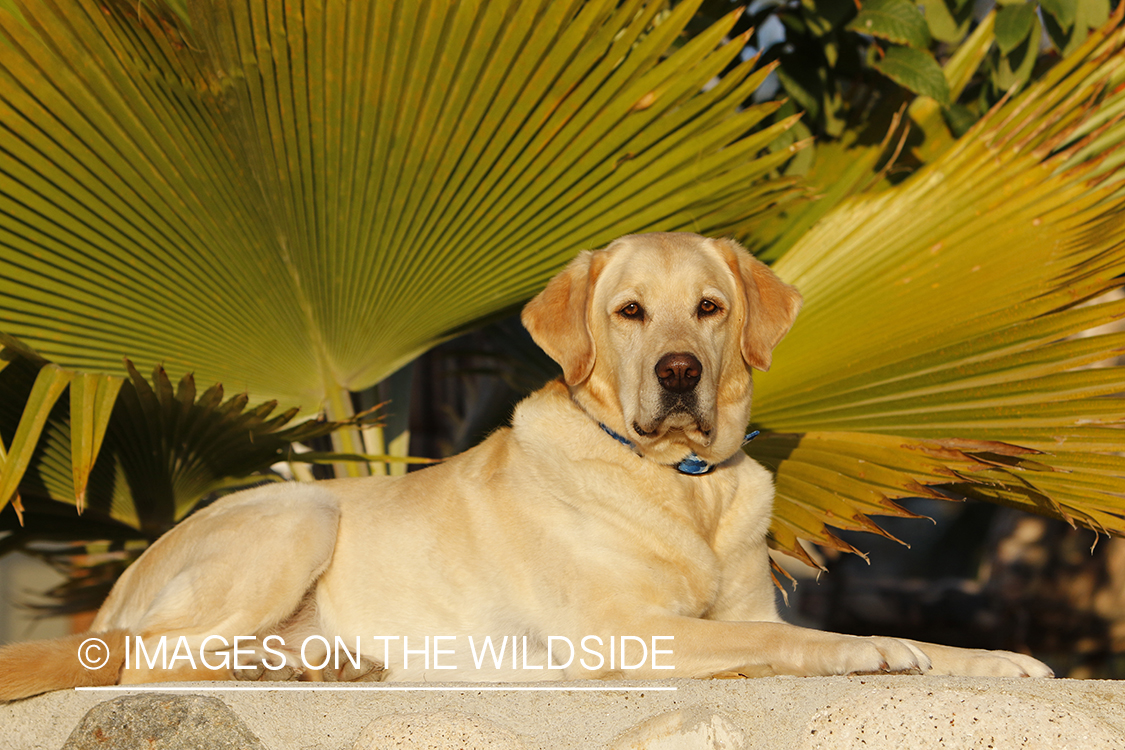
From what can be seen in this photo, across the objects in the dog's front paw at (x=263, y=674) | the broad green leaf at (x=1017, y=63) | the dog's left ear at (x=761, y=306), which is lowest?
the dog's front paw at (x=263, y=674)

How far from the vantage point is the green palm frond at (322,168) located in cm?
233

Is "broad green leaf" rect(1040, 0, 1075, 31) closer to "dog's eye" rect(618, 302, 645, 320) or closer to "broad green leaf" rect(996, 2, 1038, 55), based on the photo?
"broad green leaf" rect(996, 2, 1038, 55)

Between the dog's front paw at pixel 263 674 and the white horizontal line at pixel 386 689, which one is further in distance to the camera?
the dog's front paw at pixel 263 674

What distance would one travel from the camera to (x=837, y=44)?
11.8 feet

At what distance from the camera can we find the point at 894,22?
299 cm

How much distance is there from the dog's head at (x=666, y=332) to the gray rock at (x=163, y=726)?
1.23 meters

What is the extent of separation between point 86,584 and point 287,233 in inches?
79.0

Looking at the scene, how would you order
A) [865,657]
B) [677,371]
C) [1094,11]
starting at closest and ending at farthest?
[865,657] < [677,371] < [1094,11]

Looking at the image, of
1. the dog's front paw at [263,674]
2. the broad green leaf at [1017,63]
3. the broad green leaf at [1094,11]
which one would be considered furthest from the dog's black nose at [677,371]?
the broad green leaf at [1094,11]

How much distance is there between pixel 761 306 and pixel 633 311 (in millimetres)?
402

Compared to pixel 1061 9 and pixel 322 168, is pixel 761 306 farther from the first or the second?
pixel 1061 9

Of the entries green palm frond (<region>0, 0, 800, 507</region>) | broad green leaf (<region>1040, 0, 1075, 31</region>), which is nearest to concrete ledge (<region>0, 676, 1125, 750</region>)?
green palm frond (<region>0, 0, 800, 507</region>)

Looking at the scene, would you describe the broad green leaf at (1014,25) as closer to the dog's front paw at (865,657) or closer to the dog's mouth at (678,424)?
the dog's mouth at (678,424)

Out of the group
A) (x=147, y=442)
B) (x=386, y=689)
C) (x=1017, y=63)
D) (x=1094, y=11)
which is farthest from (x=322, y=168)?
(x=1094, y=11)
